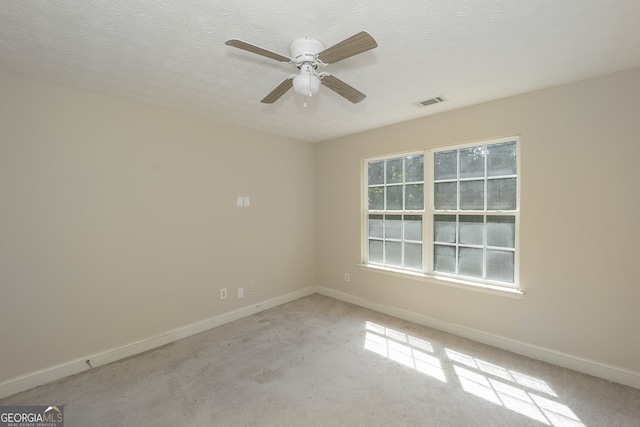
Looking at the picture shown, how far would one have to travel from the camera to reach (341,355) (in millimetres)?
2656

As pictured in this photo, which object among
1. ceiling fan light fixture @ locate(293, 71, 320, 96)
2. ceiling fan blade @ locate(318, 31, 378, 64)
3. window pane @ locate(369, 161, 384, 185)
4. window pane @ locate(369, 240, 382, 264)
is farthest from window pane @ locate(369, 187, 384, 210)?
ceiling fan blade @ locate(318, 31, 378, 64)

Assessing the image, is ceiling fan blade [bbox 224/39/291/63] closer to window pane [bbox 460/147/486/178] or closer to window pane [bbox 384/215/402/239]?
window pane [bbox 460/147/486/178]

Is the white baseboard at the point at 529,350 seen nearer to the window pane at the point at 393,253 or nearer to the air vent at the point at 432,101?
the window pane at the point at 393,253

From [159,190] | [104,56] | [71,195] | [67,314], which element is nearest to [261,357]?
[67,314]

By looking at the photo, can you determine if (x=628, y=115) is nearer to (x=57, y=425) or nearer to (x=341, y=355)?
(x=341, y=355)

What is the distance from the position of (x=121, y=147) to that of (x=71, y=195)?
606 mm

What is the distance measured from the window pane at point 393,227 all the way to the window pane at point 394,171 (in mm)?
503

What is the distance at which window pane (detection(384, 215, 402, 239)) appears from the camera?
12.0 feet

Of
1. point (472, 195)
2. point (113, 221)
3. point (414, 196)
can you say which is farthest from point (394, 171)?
point (113, 221)

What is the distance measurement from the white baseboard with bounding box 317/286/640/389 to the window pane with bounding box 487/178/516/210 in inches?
53.2

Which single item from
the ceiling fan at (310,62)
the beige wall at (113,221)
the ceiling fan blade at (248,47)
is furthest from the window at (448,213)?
the ceiling fan blade at (248,47)

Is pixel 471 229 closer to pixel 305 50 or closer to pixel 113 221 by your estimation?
pixel 305 50

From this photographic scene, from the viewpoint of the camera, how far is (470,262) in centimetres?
304

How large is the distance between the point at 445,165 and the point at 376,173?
967 mm
